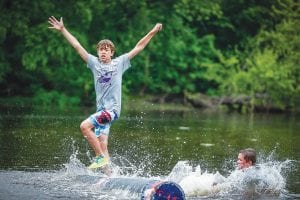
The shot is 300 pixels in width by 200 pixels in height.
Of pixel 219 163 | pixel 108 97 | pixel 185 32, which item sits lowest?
pixel 219 163

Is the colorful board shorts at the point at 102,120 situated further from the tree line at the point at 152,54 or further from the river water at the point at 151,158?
the tree line at the point at 152,54

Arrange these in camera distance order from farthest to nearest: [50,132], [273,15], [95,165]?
[273,15] → [50,132] → [95,165]

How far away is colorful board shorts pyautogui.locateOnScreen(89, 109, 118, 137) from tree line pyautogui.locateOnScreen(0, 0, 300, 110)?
22.6 m

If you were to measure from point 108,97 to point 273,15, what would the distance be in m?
32.2

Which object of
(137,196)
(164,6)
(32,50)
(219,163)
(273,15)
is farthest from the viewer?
(273,15)

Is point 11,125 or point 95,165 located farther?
point 11,125

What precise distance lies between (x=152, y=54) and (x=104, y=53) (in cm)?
2853

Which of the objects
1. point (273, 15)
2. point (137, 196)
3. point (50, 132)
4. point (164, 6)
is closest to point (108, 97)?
point (137, 196)

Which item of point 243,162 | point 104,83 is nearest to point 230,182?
point 243,162

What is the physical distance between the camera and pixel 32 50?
33938 mm

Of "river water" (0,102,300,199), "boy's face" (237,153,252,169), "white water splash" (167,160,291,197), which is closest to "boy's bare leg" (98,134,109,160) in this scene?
"river water" (0,102,300,199)

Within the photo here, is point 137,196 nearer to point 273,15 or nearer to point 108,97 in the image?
point 108,97

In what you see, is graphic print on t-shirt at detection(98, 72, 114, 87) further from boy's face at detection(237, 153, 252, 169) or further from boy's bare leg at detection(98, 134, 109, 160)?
boy's face at detection(237, 153, 252, 169)

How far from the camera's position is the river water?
998cm
